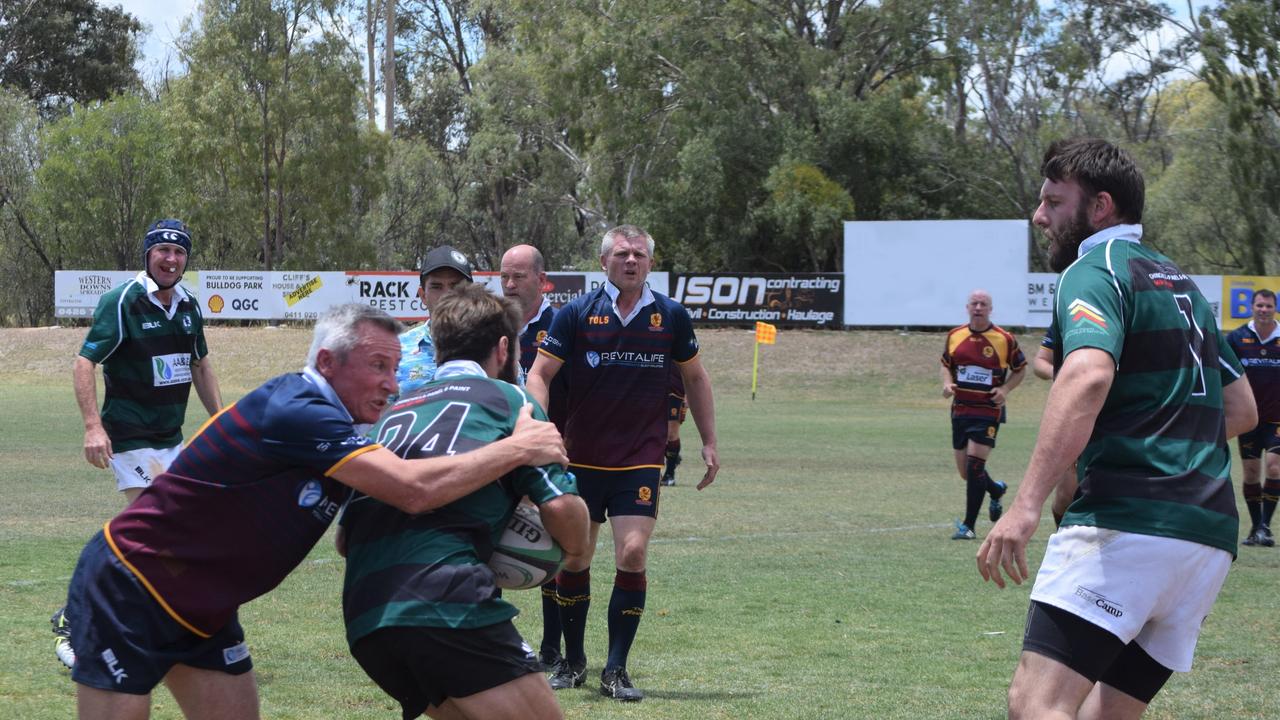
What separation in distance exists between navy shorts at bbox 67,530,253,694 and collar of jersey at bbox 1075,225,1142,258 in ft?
9.25

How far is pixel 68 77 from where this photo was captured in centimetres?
6625

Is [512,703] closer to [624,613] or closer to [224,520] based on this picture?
[224,520]

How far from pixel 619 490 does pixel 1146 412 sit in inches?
138

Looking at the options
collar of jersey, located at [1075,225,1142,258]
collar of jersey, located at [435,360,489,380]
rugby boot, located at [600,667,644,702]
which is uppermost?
collar of jersey, located at [1075,225,1142,258]

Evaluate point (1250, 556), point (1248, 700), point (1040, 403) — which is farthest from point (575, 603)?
point (1040, 403)

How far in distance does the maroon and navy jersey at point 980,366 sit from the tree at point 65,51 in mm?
59395

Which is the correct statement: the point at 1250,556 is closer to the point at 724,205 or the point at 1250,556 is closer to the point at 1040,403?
the point at 1040,403

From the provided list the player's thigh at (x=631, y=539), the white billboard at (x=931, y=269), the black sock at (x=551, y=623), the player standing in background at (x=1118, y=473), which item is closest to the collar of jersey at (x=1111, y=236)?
the player standing in background at (x=1118, y=473)

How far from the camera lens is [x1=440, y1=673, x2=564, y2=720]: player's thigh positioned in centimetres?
361

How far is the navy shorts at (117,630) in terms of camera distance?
377cm

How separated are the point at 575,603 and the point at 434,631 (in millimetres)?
3337

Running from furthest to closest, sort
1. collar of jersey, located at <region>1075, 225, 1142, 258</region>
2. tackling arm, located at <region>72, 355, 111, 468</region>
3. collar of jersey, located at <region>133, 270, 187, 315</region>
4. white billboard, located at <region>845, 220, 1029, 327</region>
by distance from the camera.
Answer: white billboard, located at <region>845, 220, 1029, 327</region>, collar of jersey, located at <region>133, 270, 187, 315</region>, tackling arm, located at <region>72, 355, 111, 468</region>, collar of jersey, located at <region>1075, 225, 1142, 258</region>

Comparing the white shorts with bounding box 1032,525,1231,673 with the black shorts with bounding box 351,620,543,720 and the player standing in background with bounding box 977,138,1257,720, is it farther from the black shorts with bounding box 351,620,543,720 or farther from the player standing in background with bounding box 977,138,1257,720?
the black shorts with bounding box 351,620,543,720

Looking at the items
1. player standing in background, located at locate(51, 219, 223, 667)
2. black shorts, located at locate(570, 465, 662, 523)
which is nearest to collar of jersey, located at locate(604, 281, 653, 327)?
black shorts, located at locate(570, 465, 662, 523)
